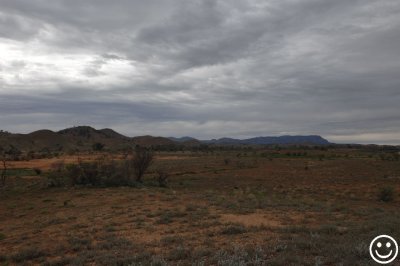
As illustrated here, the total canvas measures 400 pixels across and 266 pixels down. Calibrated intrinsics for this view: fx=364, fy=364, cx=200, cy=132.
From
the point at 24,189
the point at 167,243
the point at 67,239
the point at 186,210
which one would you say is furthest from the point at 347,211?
the point at 24,189

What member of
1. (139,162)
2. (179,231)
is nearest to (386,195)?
(179,231)

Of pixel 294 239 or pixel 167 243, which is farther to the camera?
pixel 167 243

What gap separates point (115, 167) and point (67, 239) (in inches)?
718

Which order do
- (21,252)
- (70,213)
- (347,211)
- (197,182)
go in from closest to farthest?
(21,252), (347,211), (70,213), (197,182)

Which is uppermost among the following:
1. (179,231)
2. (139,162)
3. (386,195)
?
(139,162)

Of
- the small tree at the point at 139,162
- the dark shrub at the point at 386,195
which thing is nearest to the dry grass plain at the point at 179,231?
the dark shrub at the point at 386,195

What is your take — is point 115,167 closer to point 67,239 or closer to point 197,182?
point 197,182

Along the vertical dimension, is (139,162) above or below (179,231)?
above

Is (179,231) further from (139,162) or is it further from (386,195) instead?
(139,162)

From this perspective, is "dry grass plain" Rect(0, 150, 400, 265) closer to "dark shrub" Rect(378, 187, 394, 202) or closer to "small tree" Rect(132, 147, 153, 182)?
"dark shrub" Rect(378, 187, 394, 202)

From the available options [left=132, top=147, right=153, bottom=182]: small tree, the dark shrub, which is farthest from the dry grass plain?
[left=132, top=147, right=153, bottom=182]: small tree

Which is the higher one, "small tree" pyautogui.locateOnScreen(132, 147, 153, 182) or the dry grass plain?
"small tree" pyautogui.locateOnScreen(132, 147, 153, 182)

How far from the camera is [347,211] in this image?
1580cm

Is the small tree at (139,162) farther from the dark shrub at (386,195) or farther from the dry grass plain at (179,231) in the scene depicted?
the dark shrub at (386,195)
